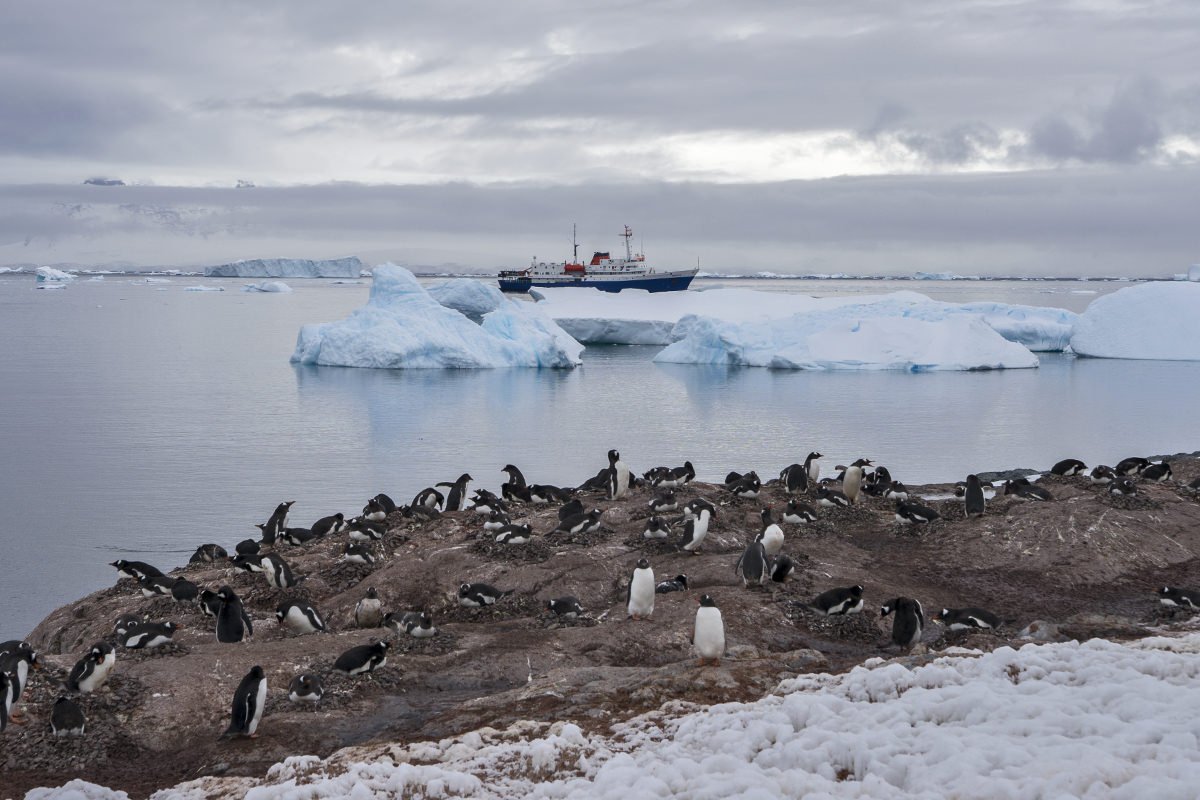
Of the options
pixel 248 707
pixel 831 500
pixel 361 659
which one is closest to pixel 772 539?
pixel 831 500

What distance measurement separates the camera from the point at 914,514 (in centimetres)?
1334

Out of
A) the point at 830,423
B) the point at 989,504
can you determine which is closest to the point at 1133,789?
the point at 989,504

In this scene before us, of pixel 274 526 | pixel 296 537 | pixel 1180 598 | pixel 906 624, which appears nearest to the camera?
pixel 906 624

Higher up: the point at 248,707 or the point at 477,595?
the point at 248,707

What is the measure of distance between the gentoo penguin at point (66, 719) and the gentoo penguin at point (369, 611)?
3378 mm

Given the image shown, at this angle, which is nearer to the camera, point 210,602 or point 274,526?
point 210,602

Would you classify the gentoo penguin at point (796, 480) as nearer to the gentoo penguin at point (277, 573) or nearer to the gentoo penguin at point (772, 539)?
the gentoo penguin at point (772, 539)

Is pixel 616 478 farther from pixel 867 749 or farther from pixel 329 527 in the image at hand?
pixel 867 749

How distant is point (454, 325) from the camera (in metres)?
42.8

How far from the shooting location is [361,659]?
302 inches

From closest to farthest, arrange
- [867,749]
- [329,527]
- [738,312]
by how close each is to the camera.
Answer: [867,749], [329,527], [738,312]

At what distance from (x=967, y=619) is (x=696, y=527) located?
11.3 feet

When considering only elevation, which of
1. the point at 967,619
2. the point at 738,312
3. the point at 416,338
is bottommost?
the point at 967,619

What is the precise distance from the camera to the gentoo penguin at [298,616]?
9500mm
